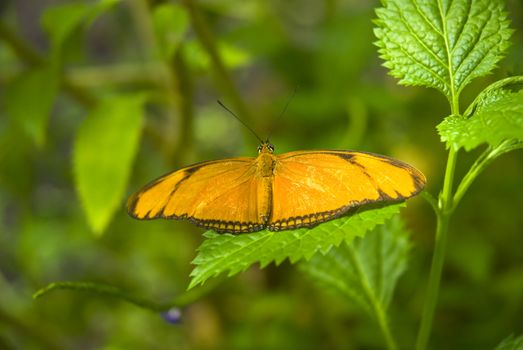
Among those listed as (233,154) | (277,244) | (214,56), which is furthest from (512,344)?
(233,154)

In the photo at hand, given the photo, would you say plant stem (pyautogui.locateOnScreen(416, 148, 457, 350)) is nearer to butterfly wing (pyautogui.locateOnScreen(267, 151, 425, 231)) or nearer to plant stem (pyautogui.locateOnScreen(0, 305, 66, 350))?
butterfly wing (pyautogui.locateOnScreen(267, 151, 425, 231))

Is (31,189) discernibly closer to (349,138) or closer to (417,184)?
(349,138)

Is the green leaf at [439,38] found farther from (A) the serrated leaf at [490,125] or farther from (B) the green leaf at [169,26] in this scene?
(B) the green leaf at [169,26]

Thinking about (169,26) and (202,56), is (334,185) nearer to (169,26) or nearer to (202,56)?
(169,26)

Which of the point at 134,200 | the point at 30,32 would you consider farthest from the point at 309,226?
the point at 30,32

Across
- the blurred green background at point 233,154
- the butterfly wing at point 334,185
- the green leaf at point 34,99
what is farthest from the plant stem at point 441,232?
the green leaf at point 34,99

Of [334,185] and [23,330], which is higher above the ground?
[334,185]
